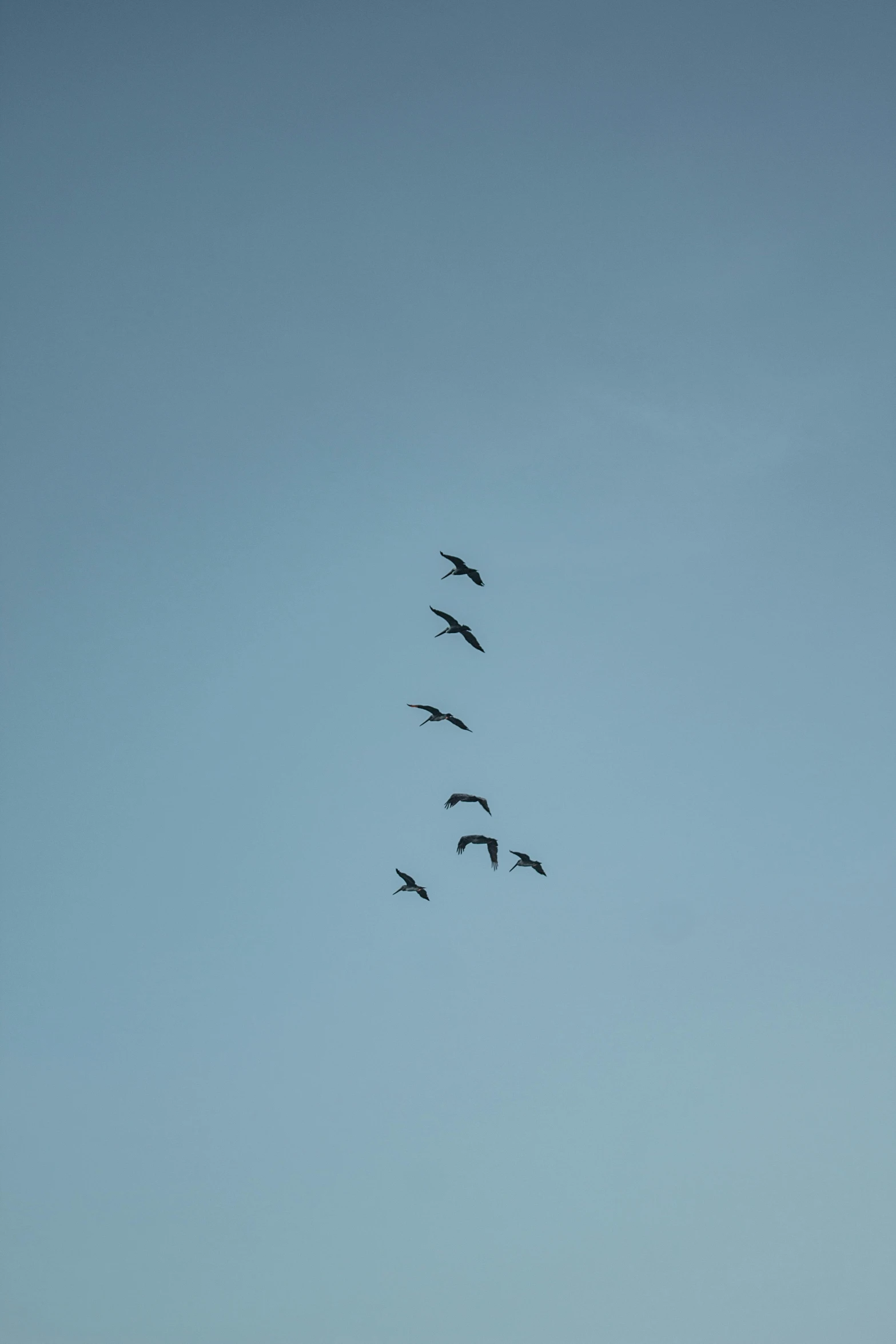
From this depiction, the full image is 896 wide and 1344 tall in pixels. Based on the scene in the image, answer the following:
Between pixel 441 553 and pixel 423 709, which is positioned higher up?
pixel 441 553

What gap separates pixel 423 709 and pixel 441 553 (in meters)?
13.0

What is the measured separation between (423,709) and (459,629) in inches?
274

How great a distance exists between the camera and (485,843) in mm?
110188

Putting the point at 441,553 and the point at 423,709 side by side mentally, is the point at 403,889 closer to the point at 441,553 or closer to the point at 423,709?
the point at 423,709

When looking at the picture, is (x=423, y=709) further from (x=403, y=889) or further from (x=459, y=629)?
(x=403, y=889)

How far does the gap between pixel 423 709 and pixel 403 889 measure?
17154mm

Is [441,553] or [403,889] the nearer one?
[441,553]

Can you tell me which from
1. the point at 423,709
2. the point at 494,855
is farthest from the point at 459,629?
the point at 494,855

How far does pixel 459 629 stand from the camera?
361 feet

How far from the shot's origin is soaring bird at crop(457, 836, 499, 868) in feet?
356

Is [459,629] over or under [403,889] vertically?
over

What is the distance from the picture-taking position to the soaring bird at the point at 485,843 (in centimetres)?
10856

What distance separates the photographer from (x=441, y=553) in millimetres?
105562

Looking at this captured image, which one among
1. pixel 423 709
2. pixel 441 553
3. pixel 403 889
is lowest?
pixel 403 889
